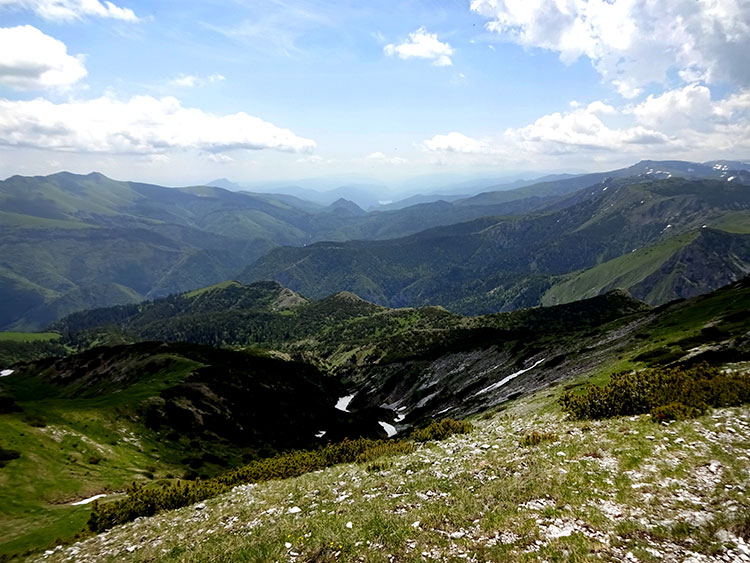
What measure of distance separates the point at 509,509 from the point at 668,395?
16491 millimetres

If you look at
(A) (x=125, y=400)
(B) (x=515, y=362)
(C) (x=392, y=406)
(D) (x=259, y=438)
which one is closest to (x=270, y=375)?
(C) (x=392, y=406)

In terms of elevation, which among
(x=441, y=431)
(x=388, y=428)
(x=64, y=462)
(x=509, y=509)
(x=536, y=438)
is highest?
(x=509, y=509)

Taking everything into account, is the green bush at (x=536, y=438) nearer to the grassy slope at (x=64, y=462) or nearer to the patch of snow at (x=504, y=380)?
the grassy slope at (x=64, y=462)

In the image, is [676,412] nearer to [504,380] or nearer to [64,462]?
[64,462]

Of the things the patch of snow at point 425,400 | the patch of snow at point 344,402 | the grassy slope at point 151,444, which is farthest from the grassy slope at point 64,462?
the patch of snow at point 344,402

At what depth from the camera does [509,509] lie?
16.2m

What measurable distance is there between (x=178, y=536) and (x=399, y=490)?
1143 cm

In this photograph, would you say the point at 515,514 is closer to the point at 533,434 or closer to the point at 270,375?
the point at 533,434

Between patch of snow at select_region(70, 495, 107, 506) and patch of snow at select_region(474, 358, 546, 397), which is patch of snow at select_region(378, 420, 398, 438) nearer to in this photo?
patch of snow at select_region(474, 358, 546, 397)

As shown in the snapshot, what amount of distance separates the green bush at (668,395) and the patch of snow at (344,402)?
4825 inches

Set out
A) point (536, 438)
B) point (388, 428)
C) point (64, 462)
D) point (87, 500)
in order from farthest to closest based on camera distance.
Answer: point (388, 428) → point (64, 462) → point (87, 500) → point (536, 438)

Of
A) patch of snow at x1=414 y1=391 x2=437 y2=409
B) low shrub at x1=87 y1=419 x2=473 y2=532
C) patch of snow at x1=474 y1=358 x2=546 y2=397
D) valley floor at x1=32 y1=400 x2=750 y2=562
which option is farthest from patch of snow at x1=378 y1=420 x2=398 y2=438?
valley floor at x1=32 y1=400 x2=750 y2=562

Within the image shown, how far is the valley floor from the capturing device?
13469 millimetres

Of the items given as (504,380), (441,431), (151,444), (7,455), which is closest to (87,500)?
(7,455)
